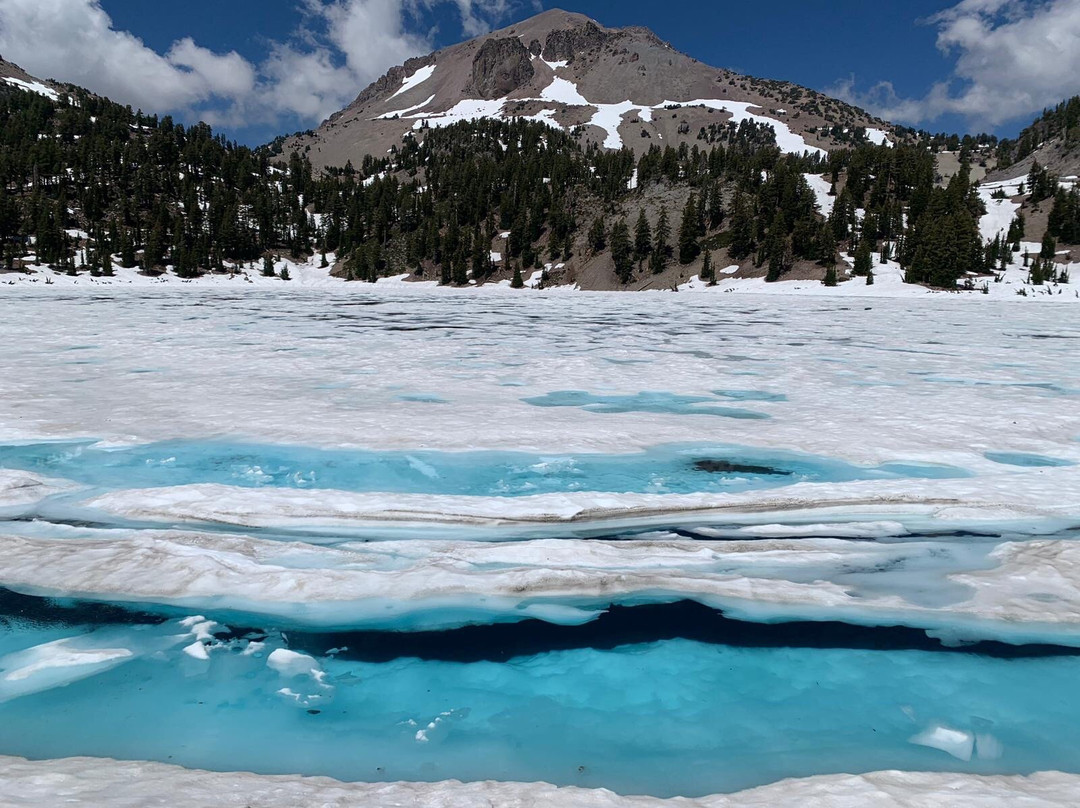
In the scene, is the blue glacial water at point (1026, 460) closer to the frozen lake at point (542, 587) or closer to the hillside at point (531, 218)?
the frozen lake at point (542, 587)

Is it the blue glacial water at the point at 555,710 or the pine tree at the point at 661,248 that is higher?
the pine tree at the point at 661,248

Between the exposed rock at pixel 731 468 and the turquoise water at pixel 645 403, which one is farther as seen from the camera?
the turquoise water at pixel 645 403

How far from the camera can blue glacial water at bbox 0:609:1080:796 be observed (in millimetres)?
2479

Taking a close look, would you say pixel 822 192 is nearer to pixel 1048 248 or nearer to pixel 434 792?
pixel 1048 248

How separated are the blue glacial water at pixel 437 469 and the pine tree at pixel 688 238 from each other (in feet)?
226

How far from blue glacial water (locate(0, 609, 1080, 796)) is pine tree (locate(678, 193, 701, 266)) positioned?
237 ft

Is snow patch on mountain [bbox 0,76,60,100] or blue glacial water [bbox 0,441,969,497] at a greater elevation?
snow patch on mountain [bbox 0,76,60,100]

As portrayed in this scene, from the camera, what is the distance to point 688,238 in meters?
72.0

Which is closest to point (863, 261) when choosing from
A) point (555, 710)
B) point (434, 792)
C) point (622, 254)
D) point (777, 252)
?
Answer: point (777, 252)

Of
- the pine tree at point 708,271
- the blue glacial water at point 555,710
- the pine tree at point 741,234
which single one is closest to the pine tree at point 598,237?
the pine tree at point 708,271

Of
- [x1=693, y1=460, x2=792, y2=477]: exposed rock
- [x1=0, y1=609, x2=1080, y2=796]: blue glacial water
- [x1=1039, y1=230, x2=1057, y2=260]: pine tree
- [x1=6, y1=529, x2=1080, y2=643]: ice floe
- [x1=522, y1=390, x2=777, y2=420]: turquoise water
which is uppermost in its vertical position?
[x1=1039, y1=230, x2=1057, y2=260]: pine tree

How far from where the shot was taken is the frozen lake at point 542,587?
2637 millimetres

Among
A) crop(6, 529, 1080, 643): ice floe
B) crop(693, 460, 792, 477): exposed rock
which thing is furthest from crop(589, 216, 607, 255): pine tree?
crop(6, 529, 1080, 643): ice floe

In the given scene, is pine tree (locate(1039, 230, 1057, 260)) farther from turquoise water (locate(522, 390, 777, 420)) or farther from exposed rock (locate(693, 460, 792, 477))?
exposed rock (locate(693, 460, 792, 477))
